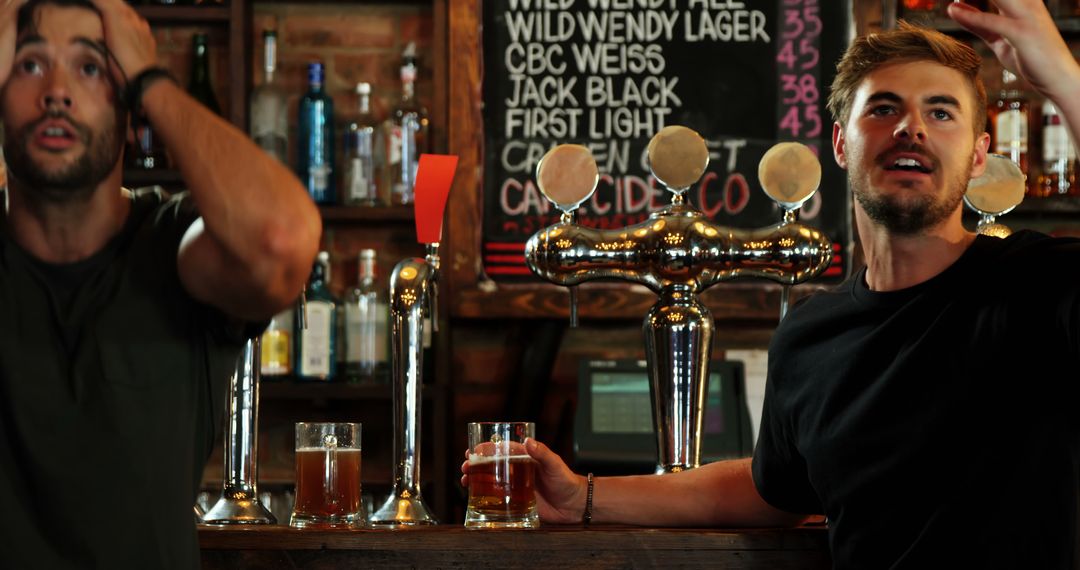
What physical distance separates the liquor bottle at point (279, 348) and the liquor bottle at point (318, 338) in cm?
3

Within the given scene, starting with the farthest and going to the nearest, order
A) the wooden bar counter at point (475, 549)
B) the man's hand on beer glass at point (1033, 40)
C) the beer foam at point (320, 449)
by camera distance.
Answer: the beer foam at point (320, 449) < the wooden bar counter at point (475, 549) < the man's hand on beer glass at point (1033, 40)

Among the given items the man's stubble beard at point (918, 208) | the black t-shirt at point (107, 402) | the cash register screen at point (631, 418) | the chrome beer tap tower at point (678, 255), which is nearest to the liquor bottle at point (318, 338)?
the cash register screen at point (631, 418)

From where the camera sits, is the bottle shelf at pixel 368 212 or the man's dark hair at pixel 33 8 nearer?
the man's dark hair at pixel 33 8

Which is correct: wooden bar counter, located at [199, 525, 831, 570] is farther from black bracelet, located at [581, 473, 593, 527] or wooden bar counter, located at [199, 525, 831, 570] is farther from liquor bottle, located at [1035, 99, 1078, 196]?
liquor bottle, located at [1035, 99, 1078, 196]

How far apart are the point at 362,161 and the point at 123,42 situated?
2087mm

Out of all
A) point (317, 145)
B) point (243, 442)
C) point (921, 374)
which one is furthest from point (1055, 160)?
point (243, 442)

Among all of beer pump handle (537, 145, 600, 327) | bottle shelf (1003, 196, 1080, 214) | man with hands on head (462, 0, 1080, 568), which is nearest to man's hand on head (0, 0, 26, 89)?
man with hands on head (462, 0, 1080, 568)

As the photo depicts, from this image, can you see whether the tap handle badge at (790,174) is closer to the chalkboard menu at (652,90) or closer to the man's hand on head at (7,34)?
the man's hand on head at (7,34)

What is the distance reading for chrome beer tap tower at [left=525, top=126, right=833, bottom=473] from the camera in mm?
1621

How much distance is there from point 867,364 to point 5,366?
0.89 metres

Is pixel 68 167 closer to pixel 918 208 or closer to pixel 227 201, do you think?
pixel 227 201

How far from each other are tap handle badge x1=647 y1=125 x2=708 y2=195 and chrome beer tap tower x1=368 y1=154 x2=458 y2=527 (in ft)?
0.94

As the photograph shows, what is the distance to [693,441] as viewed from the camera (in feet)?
5.37

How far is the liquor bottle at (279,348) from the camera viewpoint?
2971 millimetres
